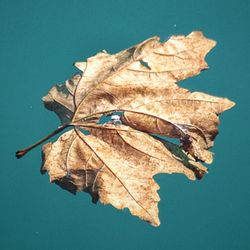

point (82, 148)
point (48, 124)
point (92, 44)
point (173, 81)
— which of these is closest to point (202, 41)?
point (173, 81)

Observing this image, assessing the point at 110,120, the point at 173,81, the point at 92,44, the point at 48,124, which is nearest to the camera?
the point at 173,81

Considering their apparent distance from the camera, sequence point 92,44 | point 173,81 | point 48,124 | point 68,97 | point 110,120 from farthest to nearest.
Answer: point 48,124, point 92,44, point 68,97, point 110,120, point 173,81

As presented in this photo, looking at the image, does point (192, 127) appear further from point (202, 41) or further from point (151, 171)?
point (202, 41)

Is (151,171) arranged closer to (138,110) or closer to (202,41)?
(138,110)

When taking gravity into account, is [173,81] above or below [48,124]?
below

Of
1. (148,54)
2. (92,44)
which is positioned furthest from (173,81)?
(92,44)

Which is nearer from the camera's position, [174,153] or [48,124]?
[174,153]

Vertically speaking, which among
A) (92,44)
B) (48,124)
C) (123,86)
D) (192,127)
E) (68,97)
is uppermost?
(92,44)
